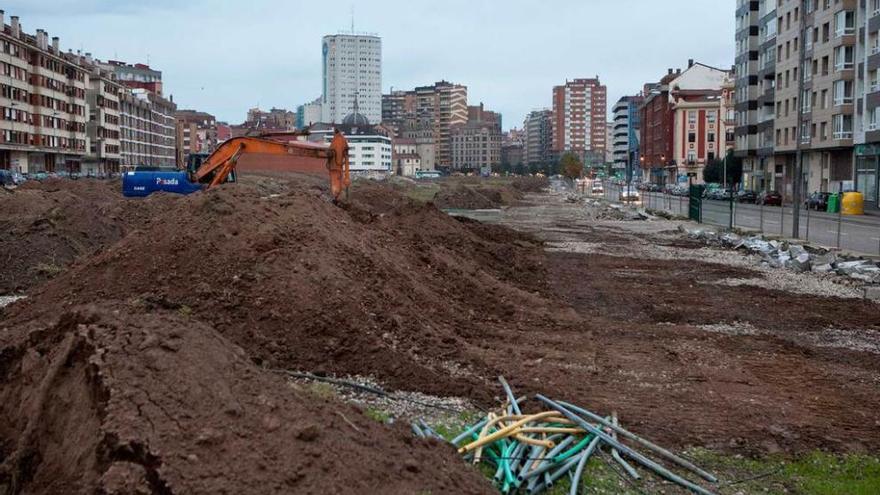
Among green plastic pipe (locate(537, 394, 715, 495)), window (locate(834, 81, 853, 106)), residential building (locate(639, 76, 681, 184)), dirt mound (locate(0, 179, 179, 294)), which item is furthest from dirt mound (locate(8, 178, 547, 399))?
residential building (locate(639, 76, 681, 184))

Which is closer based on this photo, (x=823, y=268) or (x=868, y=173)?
(x=823, y=268)

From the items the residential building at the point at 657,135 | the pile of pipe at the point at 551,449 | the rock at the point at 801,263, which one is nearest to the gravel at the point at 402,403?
the pile of pipe at the point at 551,449

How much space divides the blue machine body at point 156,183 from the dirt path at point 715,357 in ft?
81.2

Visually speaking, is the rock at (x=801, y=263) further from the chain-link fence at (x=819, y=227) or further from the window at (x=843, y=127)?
the window at (x=843, y=127)

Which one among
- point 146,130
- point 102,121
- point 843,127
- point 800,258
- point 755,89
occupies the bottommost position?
point 800,258

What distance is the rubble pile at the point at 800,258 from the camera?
68.2 ft

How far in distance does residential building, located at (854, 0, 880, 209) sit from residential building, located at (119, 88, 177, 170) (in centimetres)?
8633

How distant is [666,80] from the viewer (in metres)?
151

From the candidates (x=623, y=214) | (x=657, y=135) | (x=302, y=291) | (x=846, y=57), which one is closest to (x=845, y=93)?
(x=846, y=57)

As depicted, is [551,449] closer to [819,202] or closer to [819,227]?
[819,227]

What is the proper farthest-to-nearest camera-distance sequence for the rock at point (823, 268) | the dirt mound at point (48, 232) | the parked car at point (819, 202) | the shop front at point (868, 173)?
the shop front at point (868, 173)
the parked car at point (819, 202)
the rock at point (823, 268)
the dirt mound at point (48, 232)

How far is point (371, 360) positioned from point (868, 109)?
5528 centimetres

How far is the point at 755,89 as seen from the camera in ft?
284

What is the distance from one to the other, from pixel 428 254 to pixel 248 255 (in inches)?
217
